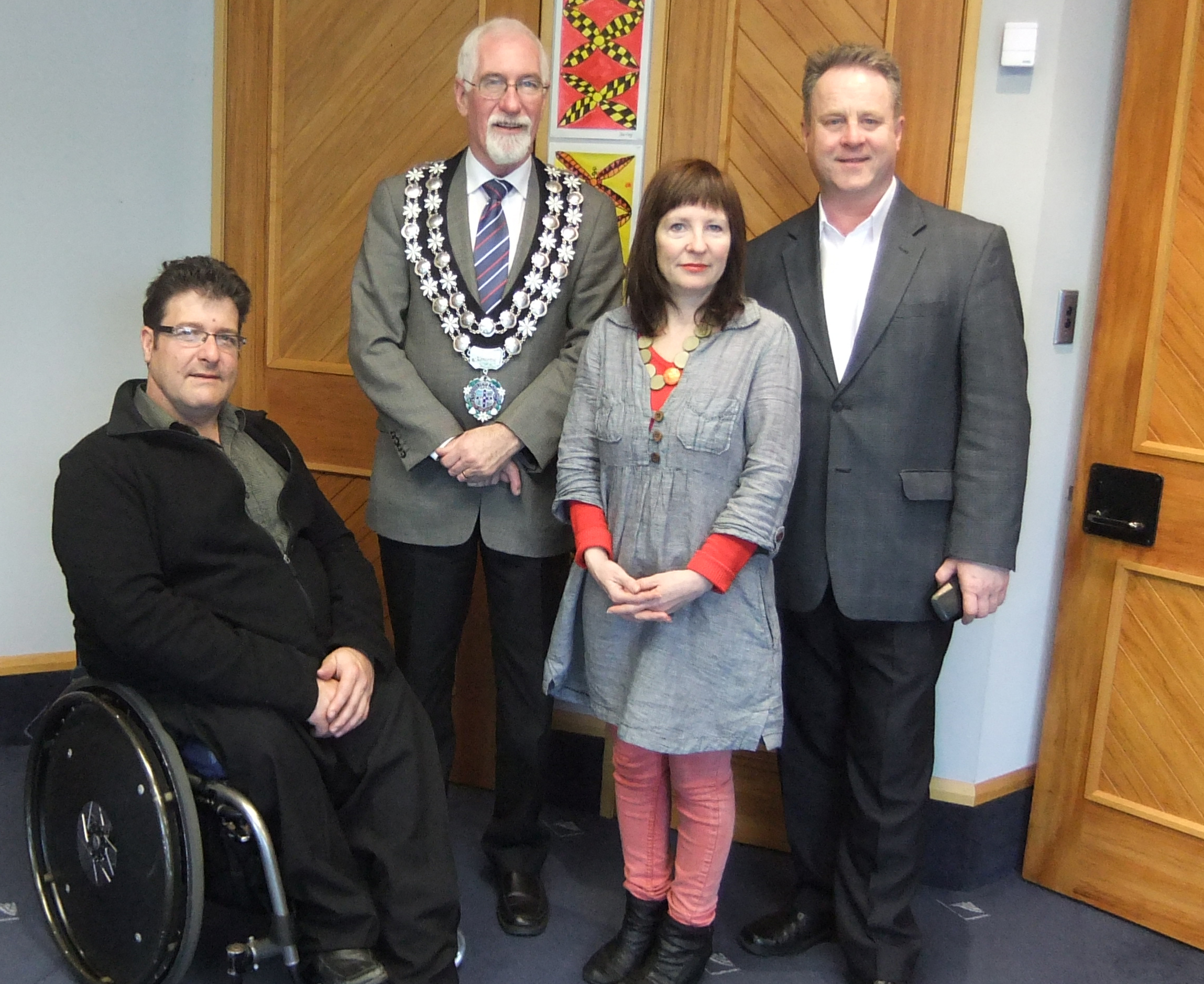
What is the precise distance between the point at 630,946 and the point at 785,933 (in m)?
0.34

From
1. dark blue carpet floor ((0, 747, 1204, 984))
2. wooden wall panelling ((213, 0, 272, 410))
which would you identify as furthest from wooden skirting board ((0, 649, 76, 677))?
wooden wall panelling ((213, 0, 272, 410))

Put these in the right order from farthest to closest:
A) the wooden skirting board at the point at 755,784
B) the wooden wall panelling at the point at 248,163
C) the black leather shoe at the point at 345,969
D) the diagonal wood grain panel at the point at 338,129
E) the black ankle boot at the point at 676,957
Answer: the wooden wall panelling at the point at 248,163
the diagonal wood grain panel at the point at 338,129
the wooden skirting board at the point at 755,784
the black ankle boot at the point at 676,957
the black leather shoe at the point at 345,969

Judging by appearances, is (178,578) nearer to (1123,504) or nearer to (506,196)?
(506,196)

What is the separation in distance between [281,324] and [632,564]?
1.42 meters

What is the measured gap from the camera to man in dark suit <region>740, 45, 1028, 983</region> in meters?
2.04

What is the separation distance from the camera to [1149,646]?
2.43 meters

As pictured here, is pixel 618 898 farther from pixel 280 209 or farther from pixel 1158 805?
pixel 280 209

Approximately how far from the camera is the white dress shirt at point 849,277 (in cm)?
212

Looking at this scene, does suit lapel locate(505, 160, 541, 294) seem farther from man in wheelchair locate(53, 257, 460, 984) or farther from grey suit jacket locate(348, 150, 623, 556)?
man in wheelchair locate(53, 257, 460, 984)

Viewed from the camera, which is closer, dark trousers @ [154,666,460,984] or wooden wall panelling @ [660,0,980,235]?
dark trousers @ [154,666,460,984]

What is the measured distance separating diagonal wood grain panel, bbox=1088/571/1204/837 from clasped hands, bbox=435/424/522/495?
1293mm

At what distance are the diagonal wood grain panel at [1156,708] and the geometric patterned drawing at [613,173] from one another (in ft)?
4.34

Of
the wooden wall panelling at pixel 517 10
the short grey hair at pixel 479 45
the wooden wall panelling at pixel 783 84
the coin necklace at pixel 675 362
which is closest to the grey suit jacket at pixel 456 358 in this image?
the short grey hair at pixel 479 45

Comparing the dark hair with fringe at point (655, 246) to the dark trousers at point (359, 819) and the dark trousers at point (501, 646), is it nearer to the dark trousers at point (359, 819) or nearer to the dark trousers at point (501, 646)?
the dark trousers at point (501, 646)
